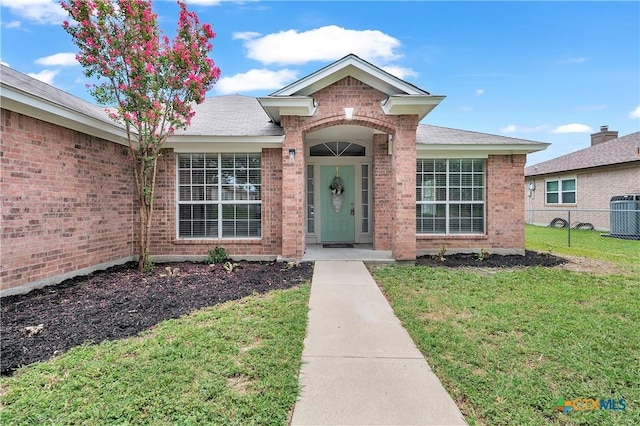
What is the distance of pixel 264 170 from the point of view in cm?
837

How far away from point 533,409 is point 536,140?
27.7ft

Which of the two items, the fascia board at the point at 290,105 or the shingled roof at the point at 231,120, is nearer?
the fascia board at the point at 290,105

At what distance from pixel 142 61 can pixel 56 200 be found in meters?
3.04

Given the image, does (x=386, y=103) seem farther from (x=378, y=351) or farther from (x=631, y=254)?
(x=631, y=254)

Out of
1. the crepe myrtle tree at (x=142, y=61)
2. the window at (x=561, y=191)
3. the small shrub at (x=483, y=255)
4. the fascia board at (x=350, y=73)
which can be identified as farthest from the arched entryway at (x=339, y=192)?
the window at (x=561, y=191)

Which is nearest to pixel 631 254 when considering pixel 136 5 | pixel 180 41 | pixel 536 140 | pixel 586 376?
pixel 536 140

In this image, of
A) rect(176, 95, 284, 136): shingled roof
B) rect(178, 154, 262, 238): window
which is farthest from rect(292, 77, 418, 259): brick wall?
rect(178, 154, 262, 238): window

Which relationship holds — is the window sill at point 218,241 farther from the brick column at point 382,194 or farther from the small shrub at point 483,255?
the small shrub at point 483,255

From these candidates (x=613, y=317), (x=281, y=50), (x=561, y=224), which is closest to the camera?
(x=613, y=317)

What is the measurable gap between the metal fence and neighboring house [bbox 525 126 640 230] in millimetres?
53

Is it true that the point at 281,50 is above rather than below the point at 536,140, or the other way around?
above

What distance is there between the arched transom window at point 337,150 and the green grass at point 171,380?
278 inches

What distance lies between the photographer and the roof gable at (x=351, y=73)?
290 inches

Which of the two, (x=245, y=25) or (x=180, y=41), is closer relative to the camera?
(x=180, y=41)
